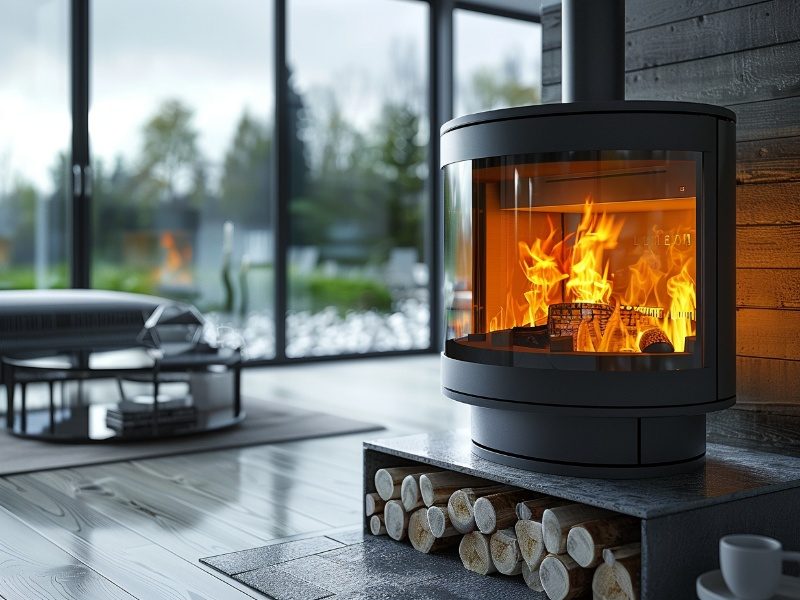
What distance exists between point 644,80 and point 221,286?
3.49 meters

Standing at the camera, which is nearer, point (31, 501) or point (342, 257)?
point (31, 501)

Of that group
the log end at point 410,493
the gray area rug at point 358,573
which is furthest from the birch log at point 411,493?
the gray area rug at point 358,573

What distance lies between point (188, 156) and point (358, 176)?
112 cm

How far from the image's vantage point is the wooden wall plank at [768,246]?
95.3 inches

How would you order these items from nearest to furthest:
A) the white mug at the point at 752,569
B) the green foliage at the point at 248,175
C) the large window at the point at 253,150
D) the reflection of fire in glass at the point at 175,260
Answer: the white mug at the point at 752,569 < the large window at the point at 253,150 < the reflection of fire in glass at the point at 175,260 < the green foliage at the point at 248,175

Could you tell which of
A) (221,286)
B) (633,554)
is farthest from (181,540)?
(221,286)

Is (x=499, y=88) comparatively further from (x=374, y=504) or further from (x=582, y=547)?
(x=582, y=547)

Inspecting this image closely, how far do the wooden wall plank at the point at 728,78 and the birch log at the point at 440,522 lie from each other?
125 centimetres

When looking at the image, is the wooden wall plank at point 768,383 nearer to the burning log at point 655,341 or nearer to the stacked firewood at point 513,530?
the burning log at point 655,341


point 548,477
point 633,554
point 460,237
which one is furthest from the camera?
point 460,237

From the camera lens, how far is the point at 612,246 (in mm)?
2180

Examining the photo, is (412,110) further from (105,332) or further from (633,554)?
(633,554)

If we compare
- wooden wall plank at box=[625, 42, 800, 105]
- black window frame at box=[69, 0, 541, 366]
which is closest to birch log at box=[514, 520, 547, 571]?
wooden wall plank at box=[625, 42, 800, 105]

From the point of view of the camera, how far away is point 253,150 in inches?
231
